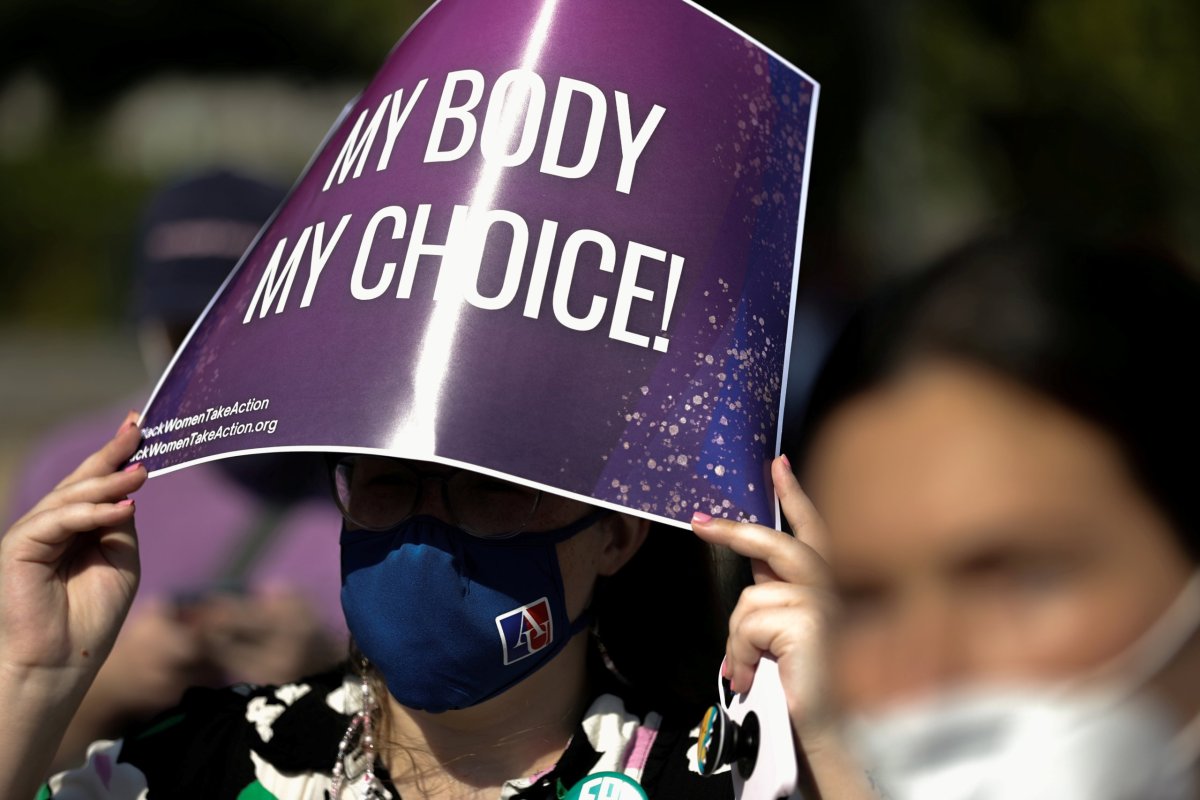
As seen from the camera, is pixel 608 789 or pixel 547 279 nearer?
pixel 547 279

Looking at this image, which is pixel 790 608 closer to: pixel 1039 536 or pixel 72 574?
pixel 1039 536

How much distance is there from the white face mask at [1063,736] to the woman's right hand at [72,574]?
143 cm

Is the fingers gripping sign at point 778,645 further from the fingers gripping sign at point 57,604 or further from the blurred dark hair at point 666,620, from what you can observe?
the fingers gripping sign at point 57,604

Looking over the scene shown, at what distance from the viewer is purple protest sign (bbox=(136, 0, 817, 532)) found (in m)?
1.95

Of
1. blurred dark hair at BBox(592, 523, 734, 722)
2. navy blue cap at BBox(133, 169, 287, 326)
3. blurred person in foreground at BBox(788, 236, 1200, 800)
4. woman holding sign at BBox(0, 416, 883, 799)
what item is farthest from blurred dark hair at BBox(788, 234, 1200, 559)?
navy blue cap at BBox(133, 169, 287, 326)

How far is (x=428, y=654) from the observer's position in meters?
2.24

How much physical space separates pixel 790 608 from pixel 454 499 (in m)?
0.56

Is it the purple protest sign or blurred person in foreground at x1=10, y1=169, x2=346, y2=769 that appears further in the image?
→ blurred person in foreground at x1=10, y1=169, x2=346, y2=769

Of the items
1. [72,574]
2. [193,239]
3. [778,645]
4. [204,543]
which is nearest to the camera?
[778,645]

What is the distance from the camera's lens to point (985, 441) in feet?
3.68

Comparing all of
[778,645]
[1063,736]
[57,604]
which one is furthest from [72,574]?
[1063,736]

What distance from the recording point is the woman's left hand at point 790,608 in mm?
1947

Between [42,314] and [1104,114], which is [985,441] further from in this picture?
[42,314]

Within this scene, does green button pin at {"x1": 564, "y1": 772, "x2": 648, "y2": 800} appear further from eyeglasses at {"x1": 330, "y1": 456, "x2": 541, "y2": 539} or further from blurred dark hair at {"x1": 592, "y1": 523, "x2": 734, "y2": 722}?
eyeglasses at {"x1": 330, "y1": 456, "x2": 541, "y2": 539}
